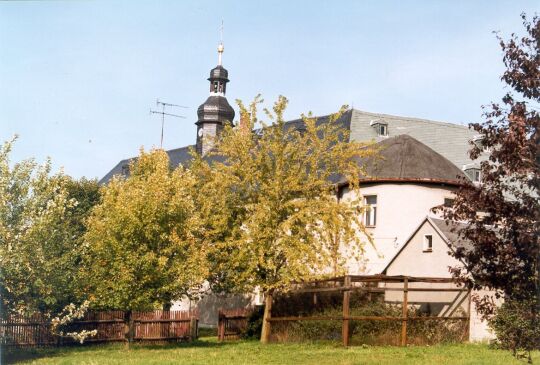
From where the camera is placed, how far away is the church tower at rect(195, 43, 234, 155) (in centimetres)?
6053

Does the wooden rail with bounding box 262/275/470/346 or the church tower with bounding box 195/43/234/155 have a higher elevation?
the church tower with bounding box 195/43/234/155

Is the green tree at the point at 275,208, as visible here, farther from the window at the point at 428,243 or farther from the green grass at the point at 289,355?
the green grass at the point at 289,355

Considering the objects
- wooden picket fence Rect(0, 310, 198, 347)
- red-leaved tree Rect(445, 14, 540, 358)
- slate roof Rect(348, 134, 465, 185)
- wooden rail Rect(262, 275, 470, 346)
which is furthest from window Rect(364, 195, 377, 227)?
red-leaved tree Rect(445, 14, 540, 358)

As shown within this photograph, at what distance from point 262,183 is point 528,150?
2011 centimetres

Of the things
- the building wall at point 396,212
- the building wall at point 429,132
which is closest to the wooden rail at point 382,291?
the building wall at point 396,212

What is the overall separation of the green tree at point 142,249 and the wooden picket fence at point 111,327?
1.76 metres

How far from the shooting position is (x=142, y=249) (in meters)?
24.8

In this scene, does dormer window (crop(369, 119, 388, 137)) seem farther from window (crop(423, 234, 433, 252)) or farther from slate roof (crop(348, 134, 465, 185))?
window (crop(423, 234, 433, 252))

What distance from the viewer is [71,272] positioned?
23.4m

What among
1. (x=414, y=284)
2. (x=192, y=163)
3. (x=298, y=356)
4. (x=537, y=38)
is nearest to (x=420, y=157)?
(x=414, y=284)

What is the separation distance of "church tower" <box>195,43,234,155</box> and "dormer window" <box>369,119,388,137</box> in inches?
681

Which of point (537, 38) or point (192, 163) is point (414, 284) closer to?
point (192, 163)

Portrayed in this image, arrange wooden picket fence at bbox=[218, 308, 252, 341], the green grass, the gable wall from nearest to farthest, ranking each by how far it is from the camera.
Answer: the green grass
the gable wall
wooden picket fence at bbox=[218, 308, 252, 341]

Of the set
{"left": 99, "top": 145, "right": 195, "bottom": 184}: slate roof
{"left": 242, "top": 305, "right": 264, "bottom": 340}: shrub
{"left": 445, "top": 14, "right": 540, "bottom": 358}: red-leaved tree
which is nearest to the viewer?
{"left": 445, "top": 14, "right": 540, "bottom": 358}: red-leaved tree
